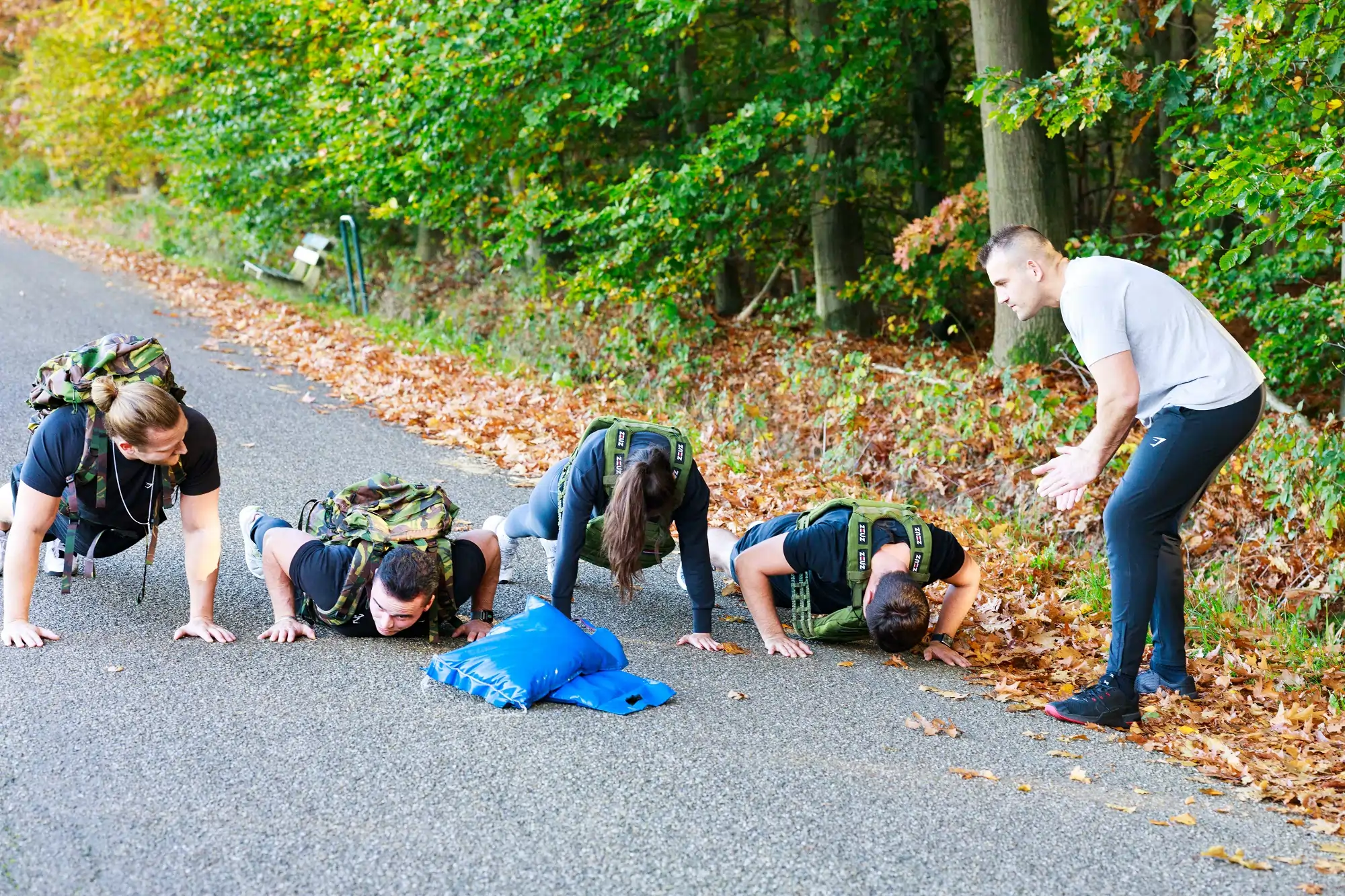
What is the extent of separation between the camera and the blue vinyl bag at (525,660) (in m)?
4.39

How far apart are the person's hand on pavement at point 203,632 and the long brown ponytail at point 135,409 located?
0.90 m

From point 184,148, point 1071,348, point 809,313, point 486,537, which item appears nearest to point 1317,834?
point 486,537

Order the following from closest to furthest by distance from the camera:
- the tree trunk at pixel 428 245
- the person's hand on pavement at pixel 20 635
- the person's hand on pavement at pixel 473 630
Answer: the person's hand on pavement at pixel 20 635
the person's hand on pavement at pixel 473 630
the tree trunk at pixel 428 245

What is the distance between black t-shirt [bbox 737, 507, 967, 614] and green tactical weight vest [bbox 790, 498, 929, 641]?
3cm

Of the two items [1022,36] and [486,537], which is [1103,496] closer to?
[1022,36]

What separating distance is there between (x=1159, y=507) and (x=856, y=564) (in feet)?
4.15

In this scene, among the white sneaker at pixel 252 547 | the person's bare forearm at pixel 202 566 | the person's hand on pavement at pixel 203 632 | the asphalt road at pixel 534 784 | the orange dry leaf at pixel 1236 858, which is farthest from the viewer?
the white sneaker at pixel 252 547

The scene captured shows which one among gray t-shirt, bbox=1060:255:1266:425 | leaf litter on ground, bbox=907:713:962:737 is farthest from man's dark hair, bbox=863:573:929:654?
gray t-shirt, bbox=1060:255:1266:425

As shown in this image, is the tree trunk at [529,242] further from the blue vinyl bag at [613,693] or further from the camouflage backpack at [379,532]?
the blue vinyl bag at [613,693]

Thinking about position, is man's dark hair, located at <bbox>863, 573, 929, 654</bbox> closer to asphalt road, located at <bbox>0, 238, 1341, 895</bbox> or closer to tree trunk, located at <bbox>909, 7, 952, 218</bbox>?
asphalt road, located at <bbox>0, 238, 1341, 895</bbox>

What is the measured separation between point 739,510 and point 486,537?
9.67 ft

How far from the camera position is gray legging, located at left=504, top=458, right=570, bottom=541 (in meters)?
5.39

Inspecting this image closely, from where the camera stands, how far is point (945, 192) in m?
12.7

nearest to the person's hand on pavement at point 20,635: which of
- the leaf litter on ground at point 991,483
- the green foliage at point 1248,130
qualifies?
the leaf litter on ground at point 991,483
